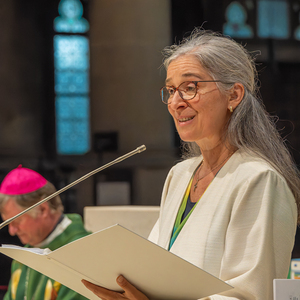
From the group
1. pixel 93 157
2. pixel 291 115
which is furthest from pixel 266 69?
pixel 93 157

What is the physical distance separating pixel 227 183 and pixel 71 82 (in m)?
5.78

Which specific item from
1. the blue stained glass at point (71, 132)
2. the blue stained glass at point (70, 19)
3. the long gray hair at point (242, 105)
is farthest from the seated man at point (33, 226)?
the blue stained glass at point (70, 19)

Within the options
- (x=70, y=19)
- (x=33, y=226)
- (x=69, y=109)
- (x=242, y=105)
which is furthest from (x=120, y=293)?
(x=70, y=19)

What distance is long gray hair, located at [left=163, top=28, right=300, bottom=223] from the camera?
1900 millimetres

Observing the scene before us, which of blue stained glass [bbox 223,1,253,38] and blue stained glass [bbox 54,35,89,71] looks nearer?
blue stained glass [bbox 223,1,253,38]

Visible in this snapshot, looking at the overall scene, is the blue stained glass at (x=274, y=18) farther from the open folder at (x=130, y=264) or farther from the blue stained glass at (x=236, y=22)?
the open folder at (x=130, y=264)

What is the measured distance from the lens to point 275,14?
716 centimetres

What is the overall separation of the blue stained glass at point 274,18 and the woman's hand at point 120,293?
6.24 metres

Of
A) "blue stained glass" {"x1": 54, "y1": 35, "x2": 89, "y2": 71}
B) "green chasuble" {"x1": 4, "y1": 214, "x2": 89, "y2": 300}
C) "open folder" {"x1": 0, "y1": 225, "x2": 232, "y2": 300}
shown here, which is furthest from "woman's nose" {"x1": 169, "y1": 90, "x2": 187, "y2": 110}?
"blue stained glass" {"x1": 54, "y1": 35, "x2": 89, "y2": 71}

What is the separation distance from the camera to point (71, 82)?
7281mm

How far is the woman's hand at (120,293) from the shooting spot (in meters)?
1.56

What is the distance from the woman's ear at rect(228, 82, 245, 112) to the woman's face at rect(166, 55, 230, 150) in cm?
2

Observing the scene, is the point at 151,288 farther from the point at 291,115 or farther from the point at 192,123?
the point at 291,115

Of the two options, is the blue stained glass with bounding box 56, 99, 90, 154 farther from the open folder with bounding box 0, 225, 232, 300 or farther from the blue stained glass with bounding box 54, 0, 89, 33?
the open folder with bounding box 0, 225, 232, 300
